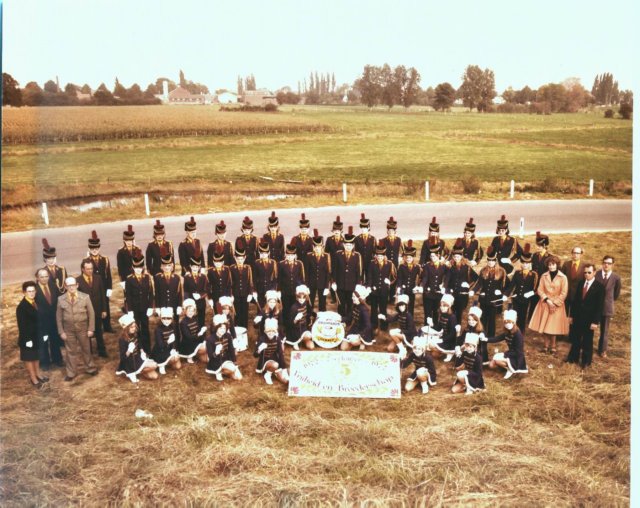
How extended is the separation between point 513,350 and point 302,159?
8635 mm

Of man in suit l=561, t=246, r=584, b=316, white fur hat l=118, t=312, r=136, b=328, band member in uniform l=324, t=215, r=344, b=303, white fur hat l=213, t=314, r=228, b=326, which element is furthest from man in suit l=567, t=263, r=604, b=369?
white fur hat l=118, t=312, r=136, b=328

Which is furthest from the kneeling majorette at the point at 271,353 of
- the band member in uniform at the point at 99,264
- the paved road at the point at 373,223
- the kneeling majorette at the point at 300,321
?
the paved road at the point at 373,223

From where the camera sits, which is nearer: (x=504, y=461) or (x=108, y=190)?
(x=504, y=461)

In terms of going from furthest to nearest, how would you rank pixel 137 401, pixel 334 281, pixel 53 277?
1. pixel 334 281
2. pixel 53 277
3. pixel 137 401

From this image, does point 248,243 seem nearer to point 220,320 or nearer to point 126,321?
point 220,320

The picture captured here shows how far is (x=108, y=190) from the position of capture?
12922mm

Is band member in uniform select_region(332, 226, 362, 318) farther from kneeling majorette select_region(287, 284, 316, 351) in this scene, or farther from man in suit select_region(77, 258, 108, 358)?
man in suit select_region(77, 258, 108, 358)

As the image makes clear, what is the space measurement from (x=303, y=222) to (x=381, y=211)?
15.5 ft

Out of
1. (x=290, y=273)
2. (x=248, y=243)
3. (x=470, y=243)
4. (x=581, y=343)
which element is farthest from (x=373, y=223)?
(x=581, y=343)

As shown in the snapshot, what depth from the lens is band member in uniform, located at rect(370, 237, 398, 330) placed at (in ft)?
26.5

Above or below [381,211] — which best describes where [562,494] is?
below

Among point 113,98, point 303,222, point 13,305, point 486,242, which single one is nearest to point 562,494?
point 303,222

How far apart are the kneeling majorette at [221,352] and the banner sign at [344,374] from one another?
2.59 feet

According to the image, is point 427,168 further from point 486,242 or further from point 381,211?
point 486,242
